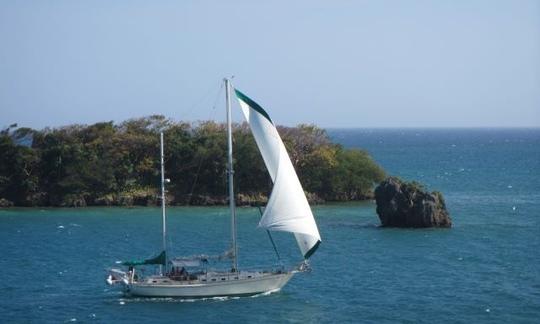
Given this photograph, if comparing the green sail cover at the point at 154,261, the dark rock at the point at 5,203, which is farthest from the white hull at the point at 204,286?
the dark rock at the point at 5,203

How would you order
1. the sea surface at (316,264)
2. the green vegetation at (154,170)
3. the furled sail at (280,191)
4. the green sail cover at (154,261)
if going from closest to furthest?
1. the sea surface at (316,264)
2. the furled sail at (280,191)
3. the green sail cover at (154,261)
4. the green vegetation at (154,170)

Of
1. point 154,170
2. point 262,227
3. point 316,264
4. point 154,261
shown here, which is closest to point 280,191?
point 262,227

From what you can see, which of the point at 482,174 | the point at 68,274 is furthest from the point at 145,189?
the point at 482,174

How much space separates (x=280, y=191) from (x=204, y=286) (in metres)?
6.57

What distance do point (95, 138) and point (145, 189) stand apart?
11.4 meters

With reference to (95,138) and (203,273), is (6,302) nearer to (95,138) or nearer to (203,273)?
(203,273)

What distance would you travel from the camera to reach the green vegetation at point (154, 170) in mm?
89750

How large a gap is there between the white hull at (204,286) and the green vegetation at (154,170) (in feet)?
134

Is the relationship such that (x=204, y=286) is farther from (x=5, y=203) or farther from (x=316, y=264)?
(x=5, y=203)

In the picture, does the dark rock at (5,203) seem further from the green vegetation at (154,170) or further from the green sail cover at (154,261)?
the green sail cover at (154,261)

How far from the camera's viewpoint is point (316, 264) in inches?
2240

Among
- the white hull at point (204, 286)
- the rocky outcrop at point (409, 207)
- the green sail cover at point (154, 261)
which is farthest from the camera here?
the rocky outcrop at point (409, 207)

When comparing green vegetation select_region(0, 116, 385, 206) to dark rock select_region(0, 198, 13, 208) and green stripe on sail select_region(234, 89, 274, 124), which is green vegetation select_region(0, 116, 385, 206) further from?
green stripe on sail select_region(234, 89, 274, 124)

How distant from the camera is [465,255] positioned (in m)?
59.8
